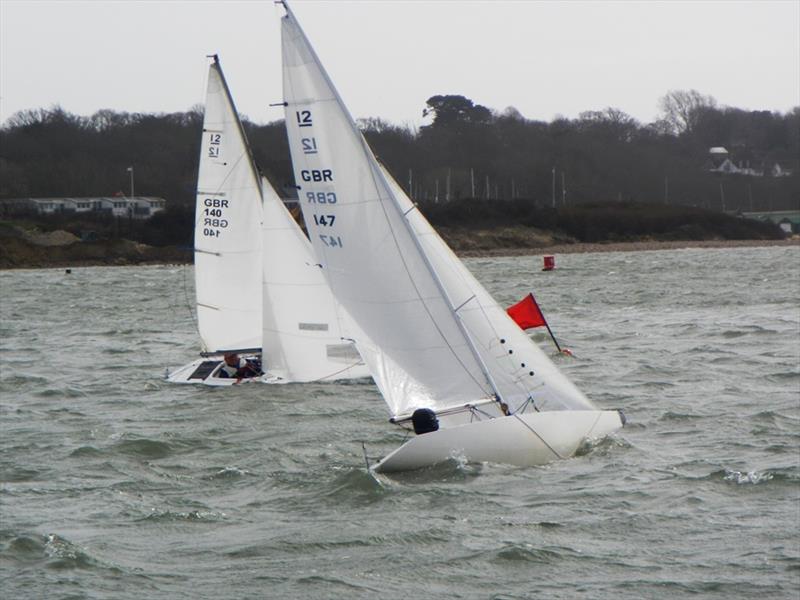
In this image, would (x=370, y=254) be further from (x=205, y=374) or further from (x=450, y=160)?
(x=450, y=160)

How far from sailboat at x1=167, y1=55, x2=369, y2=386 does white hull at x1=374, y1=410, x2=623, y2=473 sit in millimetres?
7927

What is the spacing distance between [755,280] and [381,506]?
4155cm

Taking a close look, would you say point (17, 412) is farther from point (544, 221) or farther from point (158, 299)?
point (544, 221)

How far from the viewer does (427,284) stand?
1581 cm

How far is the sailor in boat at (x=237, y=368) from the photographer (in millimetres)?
23906

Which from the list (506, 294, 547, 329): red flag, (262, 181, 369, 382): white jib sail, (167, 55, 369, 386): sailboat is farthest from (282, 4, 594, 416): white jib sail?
(167, 55, 369, 386): sailboat

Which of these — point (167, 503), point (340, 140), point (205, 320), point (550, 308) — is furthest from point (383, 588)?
point (550, 308)

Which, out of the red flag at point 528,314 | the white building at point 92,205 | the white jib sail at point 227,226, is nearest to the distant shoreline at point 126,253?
the white building at point 92,205

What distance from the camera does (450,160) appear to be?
5551 inches

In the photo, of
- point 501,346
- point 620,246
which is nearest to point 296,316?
point 501,346

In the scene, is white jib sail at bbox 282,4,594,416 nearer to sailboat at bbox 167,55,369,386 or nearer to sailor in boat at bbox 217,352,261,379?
sailboat at bbox 167,55,369,386

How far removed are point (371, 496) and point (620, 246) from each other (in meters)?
90.7

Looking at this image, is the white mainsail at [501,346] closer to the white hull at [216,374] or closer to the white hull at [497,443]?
the white hull at [497,443]

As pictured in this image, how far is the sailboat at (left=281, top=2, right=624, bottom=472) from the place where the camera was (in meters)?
15.4
